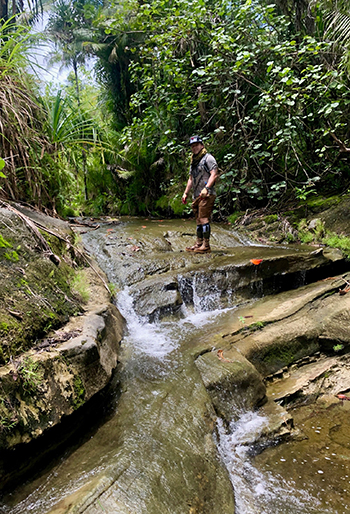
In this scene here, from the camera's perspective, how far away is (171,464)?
78.3 inches

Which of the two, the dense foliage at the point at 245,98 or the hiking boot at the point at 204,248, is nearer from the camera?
→ the hiking boot at the point at 204,248

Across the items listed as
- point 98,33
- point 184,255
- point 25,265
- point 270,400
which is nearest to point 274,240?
point 184,255

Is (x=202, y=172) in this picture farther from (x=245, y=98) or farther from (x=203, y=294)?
(x=245, y=98)

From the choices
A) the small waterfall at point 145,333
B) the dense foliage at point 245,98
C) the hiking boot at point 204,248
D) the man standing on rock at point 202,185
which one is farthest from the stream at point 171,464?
the dense foliage at point 245,98

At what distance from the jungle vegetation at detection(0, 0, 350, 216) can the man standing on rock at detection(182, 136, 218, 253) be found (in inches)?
55.9

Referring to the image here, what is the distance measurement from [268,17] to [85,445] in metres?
9.05

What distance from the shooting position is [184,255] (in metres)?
5.58

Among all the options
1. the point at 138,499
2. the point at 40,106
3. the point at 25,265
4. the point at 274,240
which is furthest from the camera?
the point at 274,240

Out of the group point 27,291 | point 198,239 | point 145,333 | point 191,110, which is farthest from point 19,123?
point 191,110

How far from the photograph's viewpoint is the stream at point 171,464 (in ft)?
5.60

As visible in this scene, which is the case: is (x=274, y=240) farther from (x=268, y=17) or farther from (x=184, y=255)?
(x=268, y=17)

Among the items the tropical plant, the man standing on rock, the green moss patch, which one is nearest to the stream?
the green moss patch

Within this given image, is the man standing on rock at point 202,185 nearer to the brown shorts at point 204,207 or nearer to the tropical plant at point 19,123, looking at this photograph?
the brown shorts at point 204,207

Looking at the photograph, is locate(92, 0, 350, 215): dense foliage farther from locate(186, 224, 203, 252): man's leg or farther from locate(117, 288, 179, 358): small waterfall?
locate(117, 288, 179, 358): small waterfall
